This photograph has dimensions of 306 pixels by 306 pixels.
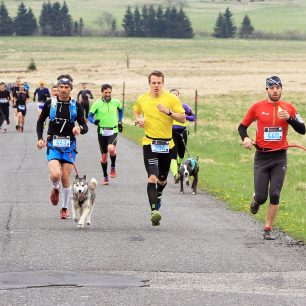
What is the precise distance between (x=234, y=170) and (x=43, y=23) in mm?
165428

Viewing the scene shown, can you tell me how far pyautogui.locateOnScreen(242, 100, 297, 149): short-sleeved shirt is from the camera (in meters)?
11.1

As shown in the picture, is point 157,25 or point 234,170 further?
point 157,25

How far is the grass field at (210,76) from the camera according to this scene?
18.5 metres

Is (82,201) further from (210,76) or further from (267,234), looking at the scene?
(210,76)

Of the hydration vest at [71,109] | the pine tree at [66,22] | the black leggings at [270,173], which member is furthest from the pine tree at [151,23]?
the black leggings at [270,173]

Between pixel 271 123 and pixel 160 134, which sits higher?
pixel 271 123

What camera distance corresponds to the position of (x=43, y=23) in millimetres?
182750

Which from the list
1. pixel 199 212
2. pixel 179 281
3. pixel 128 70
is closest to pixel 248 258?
pixel 179 281

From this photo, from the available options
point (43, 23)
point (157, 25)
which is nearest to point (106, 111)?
point (43, 23)

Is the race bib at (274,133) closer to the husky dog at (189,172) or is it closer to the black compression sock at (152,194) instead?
the black compression sock at (152,194)

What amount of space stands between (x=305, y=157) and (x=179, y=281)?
1792cm

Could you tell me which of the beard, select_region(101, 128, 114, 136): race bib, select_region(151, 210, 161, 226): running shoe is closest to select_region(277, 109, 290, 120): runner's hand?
the beard

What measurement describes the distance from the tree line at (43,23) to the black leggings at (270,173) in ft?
546

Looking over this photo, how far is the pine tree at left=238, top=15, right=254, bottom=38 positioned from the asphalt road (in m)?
176
